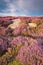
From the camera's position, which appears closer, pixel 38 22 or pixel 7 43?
pixel 7 43

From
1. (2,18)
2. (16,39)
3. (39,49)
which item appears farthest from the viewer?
(2,18)

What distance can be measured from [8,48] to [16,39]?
3.33ft

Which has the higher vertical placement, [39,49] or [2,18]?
[2,18]

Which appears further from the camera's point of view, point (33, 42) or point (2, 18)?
point (2, 18)

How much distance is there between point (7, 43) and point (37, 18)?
18.8 ft

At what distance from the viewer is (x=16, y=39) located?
12117 millimetres

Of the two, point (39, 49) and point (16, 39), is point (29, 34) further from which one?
point (39, 49)

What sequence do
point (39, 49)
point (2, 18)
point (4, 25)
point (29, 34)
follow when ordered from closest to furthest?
point (39, 49), point (29, 34), point (4, 25), point (2, 18)

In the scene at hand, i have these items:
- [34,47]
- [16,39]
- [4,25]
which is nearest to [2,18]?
[4,25]

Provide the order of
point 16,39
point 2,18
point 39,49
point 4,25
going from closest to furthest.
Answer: point 39,49
point 16,39
point 4,25
point 2,18

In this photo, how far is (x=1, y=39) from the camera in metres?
11.6

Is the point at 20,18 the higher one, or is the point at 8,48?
the point at 20,18

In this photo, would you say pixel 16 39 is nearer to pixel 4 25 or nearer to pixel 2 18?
pixel 4 25

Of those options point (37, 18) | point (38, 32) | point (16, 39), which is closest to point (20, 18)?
point (37, 18)
